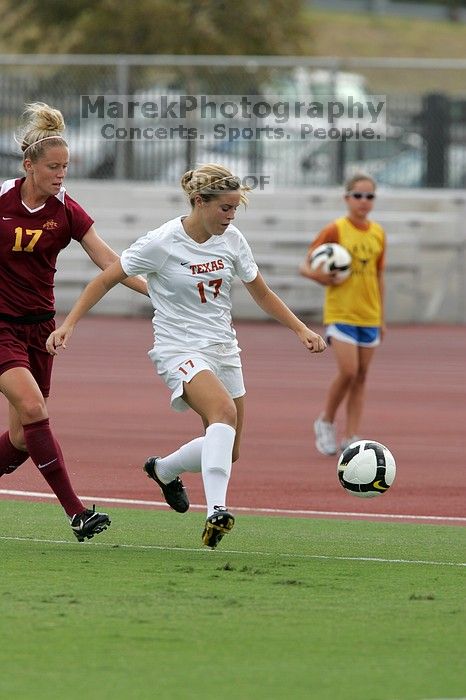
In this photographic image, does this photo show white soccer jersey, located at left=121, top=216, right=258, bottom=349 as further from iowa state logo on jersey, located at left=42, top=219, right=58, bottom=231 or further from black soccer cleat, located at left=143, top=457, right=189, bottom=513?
black soccer cleat, located at left=143, top=457, right=189, bottom=513

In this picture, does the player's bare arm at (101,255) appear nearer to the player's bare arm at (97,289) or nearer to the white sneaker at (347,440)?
the player's bare arm at (97,289)

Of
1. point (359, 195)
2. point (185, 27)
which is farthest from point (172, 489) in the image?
point (185, 27)

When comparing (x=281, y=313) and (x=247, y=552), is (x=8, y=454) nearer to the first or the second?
(x=247, y=552)

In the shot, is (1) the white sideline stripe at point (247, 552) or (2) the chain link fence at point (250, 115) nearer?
(1) the white sideline stripe at point (247, 552)

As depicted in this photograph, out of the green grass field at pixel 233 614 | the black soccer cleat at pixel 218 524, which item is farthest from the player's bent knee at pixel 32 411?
the black soccer cleat at pixel 218 524

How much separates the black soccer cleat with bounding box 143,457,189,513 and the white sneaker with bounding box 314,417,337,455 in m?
3.77

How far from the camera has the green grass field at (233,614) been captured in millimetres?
5719

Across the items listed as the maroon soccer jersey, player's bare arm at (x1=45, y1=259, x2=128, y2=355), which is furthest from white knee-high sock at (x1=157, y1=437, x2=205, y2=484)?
the maroon soccer jersey

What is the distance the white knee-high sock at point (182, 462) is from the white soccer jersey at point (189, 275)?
0.58 metres

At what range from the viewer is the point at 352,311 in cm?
1309

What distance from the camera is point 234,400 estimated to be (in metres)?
8.75

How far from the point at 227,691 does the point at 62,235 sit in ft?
12.2

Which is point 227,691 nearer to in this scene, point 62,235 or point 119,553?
point 119,553

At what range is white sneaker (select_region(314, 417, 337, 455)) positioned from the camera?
13.1m
